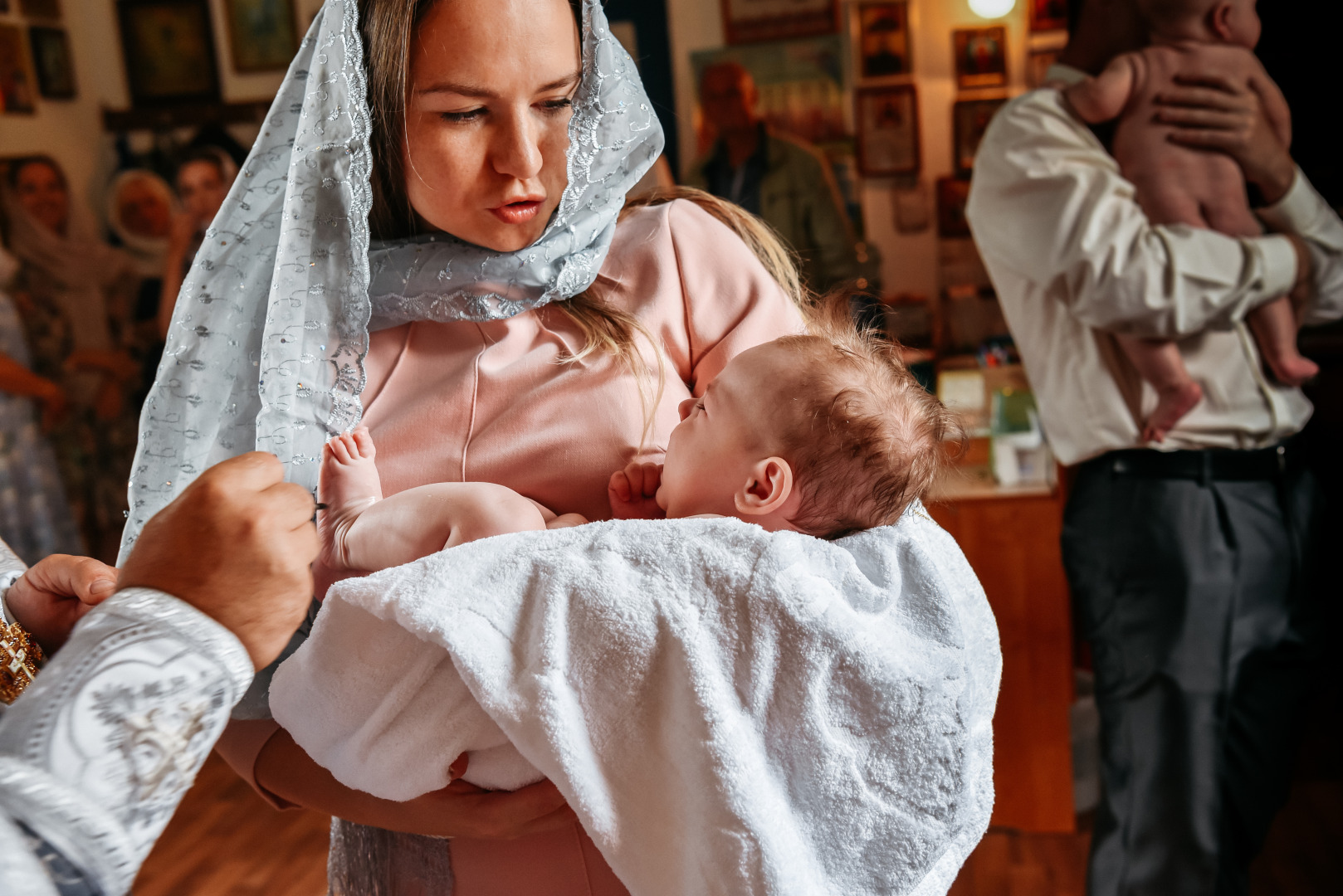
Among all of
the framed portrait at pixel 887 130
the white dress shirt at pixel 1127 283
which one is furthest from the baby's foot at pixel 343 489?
the framed portrait at pixel 887 130

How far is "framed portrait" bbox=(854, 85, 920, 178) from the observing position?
2.37 metres

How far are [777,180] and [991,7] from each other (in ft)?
2.01

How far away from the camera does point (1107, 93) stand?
1.87 meters

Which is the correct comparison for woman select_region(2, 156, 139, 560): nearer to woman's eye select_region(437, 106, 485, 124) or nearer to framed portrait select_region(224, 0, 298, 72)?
framed portrait select_region(224, 0, 298, 72)

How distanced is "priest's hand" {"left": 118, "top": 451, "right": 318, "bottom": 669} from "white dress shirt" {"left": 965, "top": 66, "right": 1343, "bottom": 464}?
1620 millimetres

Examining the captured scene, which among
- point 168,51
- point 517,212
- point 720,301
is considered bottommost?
point 720,301

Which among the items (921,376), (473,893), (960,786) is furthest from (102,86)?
(960,786)

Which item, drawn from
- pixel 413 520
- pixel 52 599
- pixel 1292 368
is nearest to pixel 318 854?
pixel 52 599

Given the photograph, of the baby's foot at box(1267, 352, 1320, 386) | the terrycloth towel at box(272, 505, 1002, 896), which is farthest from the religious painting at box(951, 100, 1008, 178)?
the terrycloth towel at box(272, 505, 1002, 896)

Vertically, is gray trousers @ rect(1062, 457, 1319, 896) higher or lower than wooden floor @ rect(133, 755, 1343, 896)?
higher

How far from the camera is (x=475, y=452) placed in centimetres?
95

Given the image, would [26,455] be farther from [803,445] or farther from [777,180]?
[803,445]

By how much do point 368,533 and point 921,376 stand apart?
1.77m

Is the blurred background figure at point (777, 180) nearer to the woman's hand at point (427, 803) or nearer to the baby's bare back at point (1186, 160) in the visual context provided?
Result: the baby's bare back at point (1186, 160)
